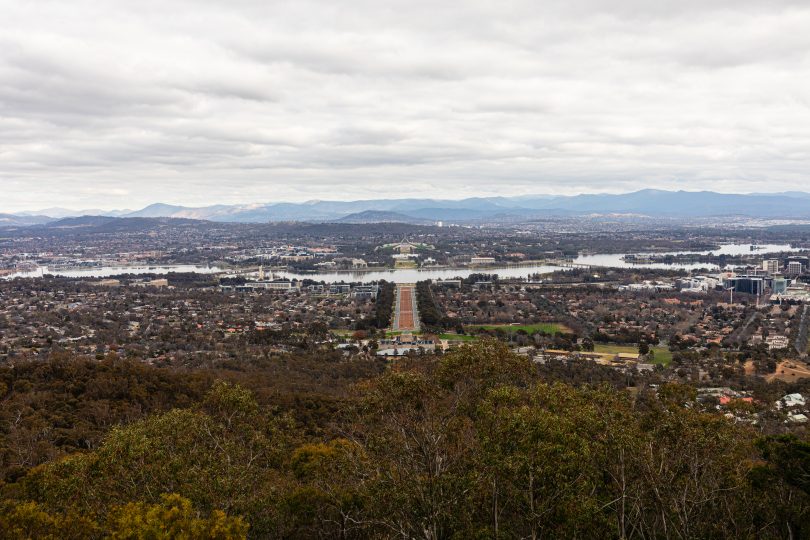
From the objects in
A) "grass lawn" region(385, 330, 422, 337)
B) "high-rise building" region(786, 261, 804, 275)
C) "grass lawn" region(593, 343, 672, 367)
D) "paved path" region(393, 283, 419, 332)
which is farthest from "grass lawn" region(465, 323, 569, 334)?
"high-rise building" region(786, 261, 804, 275)

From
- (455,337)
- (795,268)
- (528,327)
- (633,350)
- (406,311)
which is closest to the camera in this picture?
(633,350)

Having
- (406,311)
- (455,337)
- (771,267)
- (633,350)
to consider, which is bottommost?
(633,350)

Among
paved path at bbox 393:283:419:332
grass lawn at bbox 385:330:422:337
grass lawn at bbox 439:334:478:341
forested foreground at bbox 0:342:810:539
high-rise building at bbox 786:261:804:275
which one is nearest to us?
forested foreground at bbox 0:342:810:539

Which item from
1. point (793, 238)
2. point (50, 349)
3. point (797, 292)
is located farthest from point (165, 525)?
point (793, 238)

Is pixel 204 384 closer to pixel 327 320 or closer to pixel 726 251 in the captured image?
pixel 327 320

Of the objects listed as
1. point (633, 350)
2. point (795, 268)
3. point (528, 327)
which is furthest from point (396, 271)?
point (633, 350)

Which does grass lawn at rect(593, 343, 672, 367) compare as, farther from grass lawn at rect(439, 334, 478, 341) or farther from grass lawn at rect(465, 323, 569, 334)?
grass lawn at rect(439, 334, 478, 341)

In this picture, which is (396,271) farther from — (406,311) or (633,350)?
(633,350)
